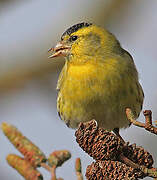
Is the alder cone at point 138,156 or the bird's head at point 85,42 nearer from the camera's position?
the alder cone at point 138,156

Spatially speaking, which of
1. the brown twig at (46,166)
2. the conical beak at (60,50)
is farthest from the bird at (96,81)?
the brown twig at (46,166)

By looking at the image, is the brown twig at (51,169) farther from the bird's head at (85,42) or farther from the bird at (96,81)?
the bird's head at (85,42)

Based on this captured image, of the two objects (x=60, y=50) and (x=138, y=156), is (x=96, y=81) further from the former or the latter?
(x=138, y=156)

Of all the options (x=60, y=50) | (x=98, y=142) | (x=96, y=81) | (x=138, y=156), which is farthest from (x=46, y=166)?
(x=60, y=50)

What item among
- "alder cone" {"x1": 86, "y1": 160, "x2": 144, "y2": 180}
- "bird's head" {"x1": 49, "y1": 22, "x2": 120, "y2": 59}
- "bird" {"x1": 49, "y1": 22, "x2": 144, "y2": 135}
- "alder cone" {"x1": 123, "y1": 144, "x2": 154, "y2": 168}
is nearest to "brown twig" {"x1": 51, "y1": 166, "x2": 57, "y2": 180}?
"alder cone" {"x1": 86, "y1": 160, "x2": 144, "y2": 180}

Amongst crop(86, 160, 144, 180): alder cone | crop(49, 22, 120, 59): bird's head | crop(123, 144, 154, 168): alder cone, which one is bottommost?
crop(86, 160, 144, 180): alder cone

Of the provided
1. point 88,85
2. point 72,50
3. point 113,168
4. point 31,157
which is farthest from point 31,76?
point 113,168

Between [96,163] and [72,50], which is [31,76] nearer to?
[72,50]

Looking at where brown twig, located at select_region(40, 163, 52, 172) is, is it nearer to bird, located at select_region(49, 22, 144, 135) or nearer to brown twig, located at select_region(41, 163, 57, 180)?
brown twig, located at select_region(41, 163, 57, 180)
